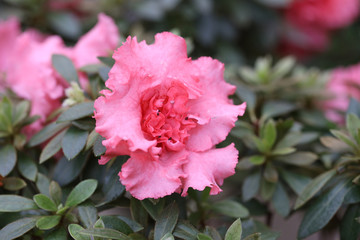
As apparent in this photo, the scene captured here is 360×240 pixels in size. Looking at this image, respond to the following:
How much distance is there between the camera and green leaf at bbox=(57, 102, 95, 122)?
93 cm

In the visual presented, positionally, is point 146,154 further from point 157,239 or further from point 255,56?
point 255,56

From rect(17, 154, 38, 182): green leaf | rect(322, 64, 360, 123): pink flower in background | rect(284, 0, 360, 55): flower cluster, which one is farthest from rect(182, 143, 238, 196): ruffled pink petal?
rect(284, 0, 360, 55): flower cluster

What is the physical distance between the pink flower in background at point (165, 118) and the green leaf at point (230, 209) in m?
0.22

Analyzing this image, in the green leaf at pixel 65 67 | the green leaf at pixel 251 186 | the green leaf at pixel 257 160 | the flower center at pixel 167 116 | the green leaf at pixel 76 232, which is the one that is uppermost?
the flower center at pixel 167 116

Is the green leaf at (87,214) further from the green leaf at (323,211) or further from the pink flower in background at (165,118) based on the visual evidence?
the green leaf at (323,211)

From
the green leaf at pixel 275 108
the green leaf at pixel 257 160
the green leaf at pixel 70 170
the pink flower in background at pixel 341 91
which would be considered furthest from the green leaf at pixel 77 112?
the pink flower in background at pixel 341 91

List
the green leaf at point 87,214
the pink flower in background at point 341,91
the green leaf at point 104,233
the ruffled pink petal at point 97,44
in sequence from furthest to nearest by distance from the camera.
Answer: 1. the pink flower in background at point 341,91
2. the ruffled pink petal at point 97,44
3. the green leaf at point 87,214
4. the green leaf at point 104,233

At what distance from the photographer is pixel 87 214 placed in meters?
0.90

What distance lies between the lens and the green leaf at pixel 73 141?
3.03 feet

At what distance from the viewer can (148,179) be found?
810mm

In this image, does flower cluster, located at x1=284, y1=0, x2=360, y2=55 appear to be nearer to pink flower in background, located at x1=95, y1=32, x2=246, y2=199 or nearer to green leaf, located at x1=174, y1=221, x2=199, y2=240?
pink flower in background, located at x1=95, y1=32, x2=246, y2=199

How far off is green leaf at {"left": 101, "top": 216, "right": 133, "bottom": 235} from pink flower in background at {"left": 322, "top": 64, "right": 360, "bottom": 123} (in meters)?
0.93

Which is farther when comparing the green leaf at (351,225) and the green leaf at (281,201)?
the green leaf at (281,201)

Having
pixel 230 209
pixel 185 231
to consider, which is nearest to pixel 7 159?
pixel 185 231
